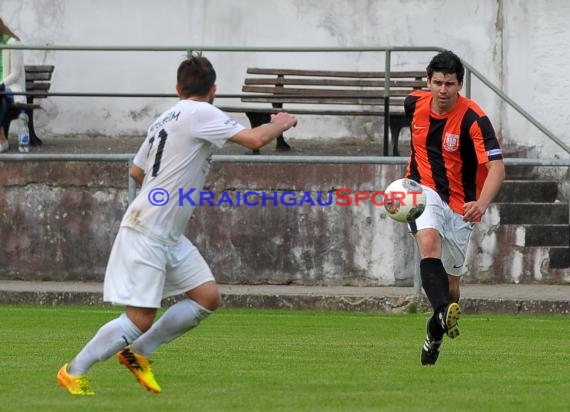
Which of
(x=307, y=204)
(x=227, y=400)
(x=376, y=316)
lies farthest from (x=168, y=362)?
→ (x=307, y=204)

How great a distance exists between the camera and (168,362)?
10016mm

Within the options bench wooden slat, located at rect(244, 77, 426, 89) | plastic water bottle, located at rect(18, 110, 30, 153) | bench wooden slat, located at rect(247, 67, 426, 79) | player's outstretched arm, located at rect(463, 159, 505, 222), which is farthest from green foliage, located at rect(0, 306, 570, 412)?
bench wooden slat, located at rect(247, 67, 426, 79)

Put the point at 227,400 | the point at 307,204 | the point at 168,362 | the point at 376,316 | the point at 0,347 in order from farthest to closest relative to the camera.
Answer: the point at 307,204, the point at 376,316, the point at 0,347, the point at 168,362, the point at 227,400

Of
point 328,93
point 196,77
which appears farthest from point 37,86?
point 196,77

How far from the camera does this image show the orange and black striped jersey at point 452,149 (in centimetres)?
1032

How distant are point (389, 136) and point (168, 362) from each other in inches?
340

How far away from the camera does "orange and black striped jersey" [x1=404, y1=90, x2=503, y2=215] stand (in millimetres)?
10320

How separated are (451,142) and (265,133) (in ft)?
8.69

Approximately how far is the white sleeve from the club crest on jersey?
8.39 feet

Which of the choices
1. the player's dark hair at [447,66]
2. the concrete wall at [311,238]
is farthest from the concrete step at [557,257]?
the player's dark hair at [447,66]

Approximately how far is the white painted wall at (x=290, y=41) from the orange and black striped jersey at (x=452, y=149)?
7.88 meters

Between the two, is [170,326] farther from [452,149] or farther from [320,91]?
[320,91]

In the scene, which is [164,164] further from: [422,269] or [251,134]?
[422,269]

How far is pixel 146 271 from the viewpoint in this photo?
26.6 ft
